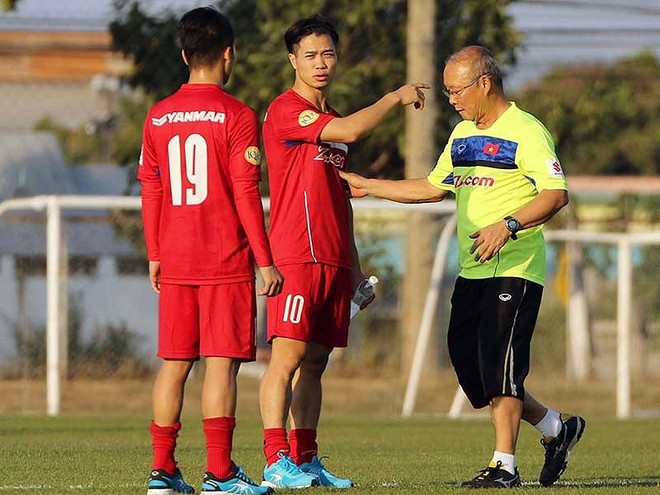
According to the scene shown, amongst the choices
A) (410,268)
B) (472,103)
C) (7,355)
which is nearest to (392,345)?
(410,268)

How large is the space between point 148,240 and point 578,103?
17.9m

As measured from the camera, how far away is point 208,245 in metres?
6.80

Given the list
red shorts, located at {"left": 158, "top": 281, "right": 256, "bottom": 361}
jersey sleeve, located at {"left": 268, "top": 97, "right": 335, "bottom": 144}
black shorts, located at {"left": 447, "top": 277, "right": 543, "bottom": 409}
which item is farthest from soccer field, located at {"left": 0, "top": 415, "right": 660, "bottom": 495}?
jersey sleeve, located at {"left": 268, "top": 97, "right": 335, "bottom": 144}

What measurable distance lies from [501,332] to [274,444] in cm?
116

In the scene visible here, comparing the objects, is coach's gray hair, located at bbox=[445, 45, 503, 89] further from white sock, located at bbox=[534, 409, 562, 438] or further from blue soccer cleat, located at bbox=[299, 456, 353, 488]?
blue soccer cleat, located at bbox=[299, 456, 353, 488]

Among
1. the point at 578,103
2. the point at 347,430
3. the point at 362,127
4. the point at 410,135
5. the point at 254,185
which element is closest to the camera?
the point at 254,185

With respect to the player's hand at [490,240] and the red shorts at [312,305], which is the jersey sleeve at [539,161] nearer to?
the player's hand at [490,240]

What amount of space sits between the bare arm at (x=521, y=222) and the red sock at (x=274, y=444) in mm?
1172

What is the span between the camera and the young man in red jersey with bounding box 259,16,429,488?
743 cm

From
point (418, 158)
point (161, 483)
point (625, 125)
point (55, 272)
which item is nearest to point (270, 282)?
point (161, 483)

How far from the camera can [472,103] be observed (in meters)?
7.59

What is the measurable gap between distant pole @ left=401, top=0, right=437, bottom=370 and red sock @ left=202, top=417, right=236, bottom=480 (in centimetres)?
1131

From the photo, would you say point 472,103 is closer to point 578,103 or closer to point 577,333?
point 577,333

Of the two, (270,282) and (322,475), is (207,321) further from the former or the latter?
(322,475)
